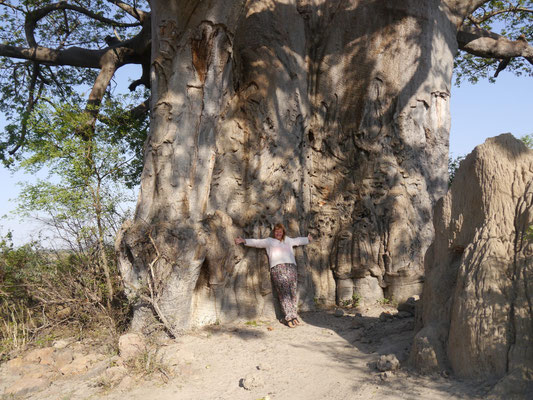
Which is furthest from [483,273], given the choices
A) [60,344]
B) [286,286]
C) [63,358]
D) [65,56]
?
[65,56]

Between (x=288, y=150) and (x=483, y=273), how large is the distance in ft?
14.2

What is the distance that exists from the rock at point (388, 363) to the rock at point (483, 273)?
0.56 ft

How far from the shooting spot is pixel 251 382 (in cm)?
502

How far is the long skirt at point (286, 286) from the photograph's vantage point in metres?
7.05

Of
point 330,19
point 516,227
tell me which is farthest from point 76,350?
point 330,19

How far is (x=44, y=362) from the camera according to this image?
619 centimetres

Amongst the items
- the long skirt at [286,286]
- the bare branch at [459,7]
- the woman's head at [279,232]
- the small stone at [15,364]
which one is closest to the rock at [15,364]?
the small stone at [15,364]

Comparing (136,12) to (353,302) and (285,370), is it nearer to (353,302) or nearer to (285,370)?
(353,302)

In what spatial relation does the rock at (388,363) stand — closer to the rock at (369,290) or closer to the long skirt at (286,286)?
the long skirt at (286,286)

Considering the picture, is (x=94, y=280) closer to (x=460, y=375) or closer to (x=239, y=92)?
(x=239, y=92)

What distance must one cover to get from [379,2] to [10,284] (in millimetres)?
7857

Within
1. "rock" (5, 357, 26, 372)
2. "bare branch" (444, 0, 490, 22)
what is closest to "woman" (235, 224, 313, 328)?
"rock" (5, 357, 26, 372)

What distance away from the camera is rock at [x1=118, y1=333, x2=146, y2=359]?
18.3ft

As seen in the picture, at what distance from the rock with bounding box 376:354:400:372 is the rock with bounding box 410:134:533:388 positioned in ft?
0.56
